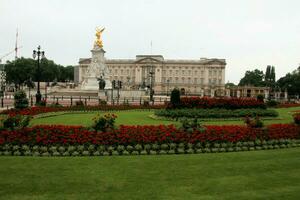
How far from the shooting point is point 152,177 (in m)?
9.69

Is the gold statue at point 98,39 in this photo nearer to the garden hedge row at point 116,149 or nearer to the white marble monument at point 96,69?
the white marble monument at point 96,69

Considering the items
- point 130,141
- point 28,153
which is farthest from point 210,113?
point 28,153

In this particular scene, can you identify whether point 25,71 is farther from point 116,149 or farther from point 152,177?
point 152,177

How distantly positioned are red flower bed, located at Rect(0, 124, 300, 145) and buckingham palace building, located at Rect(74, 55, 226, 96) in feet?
415

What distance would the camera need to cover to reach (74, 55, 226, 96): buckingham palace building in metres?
144

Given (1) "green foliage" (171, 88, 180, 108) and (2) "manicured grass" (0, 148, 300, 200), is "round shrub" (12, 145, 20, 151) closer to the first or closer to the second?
(2) "manicured grass" (0, 148, 300, 200)

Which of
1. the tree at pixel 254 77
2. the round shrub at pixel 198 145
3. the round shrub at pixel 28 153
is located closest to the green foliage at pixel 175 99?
the round shrub at pixel 198 145

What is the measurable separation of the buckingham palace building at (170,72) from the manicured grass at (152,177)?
5126 inches

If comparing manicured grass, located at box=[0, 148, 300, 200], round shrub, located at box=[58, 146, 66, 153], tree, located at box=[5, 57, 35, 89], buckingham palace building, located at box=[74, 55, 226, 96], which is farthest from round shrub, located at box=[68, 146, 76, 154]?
buckingham palace building, located at box=[74, 55, 226, 96]

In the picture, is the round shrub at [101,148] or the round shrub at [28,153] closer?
the round shrub at [28,153]

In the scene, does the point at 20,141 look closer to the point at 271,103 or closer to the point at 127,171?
the point at 127,171

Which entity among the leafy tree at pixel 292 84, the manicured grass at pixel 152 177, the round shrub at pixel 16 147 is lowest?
the manicured grass at pixel 152 177

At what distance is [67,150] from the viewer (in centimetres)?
1320

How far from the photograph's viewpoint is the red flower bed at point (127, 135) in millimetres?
13672
